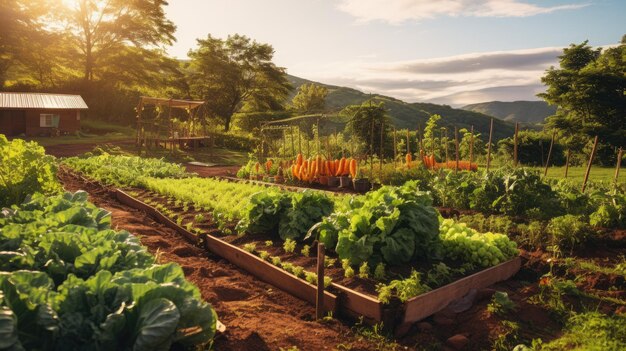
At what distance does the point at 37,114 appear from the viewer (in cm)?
2873

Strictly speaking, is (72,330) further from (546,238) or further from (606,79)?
(606,79)

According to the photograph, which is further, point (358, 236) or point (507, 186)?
point (507, 186)

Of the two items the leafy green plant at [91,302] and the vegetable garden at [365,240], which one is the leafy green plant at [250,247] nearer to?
the vegetable garden at [365,240]

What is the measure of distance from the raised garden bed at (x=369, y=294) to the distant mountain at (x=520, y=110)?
174m

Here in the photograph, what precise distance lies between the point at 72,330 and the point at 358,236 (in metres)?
3.04

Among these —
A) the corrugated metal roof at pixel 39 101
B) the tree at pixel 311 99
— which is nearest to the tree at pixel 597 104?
the tree at pixel 311 99

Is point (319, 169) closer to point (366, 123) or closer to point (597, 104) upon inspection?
point (366, 123)

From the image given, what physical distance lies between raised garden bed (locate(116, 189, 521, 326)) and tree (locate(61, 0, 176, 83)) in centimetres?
3589

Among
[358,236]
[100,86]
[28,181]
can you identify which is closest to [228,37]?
[100,86]

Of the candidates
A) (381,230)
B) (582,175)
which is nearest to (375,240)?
(381,230)

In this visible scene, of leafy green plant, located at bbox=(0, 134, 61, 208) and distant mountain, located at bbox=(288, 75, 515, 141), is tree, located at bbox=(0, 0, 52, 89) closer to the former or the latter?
leafy green plant, located at bbox=(0, 134, 61, 208)

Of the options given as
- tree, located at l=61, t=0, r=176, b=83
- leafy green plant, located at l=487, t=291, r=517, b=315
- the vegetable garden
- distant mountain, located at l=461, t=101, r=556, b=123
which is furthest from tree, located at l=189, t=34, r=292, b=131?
distant mountain, located at l=461, t=101, r=556, b=123

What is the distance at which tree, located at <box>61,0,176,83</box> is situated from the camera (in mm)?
36312

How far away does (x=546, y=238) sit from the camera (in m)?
6.29
